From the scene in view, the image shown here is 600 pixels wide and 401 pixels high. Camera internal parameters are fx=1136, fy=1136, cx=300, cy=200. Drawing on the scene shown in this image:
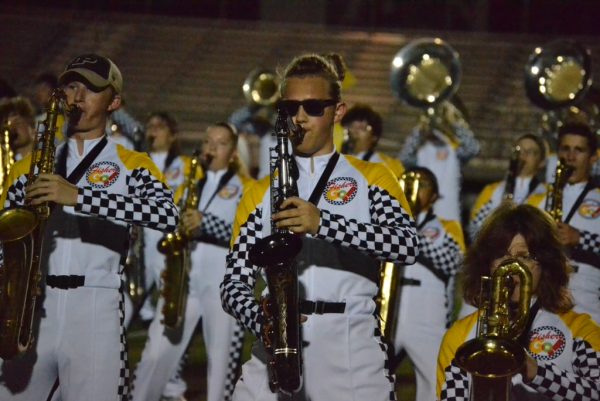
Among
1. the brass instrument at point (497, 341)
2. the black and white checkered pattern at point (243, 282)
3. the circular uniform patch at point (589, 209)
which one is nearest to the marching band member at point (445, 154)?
the circular uniform patch at point (589, 209)

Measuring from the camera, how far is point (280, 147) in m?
4.52

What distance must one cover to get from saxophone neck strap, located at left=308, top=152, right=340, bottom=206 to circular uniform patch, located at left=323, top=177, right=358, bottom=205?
23mm

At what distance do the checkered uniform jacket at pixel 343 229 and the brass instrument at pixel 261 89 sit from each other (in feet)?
24.9

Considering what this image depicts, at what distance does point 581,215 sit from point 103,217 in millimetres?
3909

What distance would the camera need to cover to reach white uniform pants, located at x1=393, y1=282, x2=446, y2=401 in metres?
7.93

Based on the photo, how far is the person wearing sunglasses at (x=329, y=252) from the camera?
4.63 metres

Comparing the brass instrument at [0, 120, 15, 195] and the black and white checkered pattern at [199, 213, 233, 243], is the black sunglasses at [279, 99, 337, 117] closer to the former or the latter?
the brass instrument at [0, 120, 15, 195]

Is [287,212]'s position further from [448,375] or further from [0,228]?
[0,228]

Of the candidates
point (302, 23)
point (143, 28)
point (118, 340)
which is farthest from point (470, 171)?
point (118, 340)

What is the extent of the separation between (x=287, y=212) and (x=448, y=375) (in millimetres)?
960

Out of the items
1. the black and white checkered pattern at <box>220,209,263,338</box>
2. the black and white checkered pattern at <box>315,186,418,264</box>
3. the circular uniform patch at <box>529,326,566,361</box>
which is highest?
the black and white checkered pattern at <box>315,186,418,264</box>

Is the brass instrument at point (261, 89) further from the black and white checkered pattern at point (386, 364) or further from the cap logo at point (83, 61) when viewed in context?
the black and white checkered pattern at point (386, 364)

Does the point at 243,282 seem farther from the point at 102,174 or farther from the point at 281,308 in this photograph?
the point at 102,174

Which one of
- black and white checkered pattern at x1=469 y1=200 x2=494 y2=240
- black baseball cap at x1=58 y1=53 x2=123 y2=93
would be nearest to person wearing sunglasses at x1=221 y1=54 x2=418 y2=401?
black baseball cap at x1=58 y1=53 x2=123 y2=93
